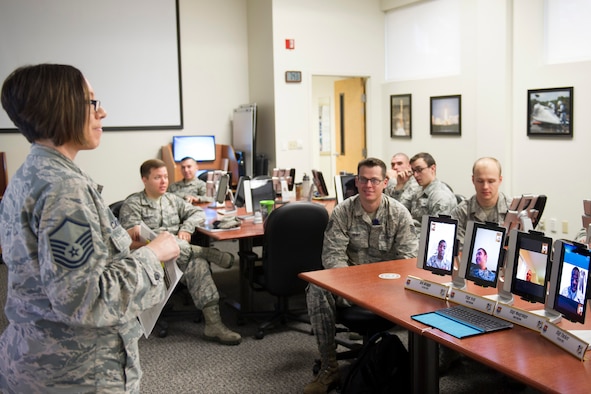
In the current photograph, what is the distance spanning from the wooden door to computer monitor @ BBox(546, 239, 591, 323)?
7256 millimetres

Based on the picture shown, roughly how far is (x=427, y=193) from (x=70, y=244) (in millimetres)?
3883

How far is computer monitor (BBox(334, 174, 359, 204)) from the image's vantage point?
5.26 m

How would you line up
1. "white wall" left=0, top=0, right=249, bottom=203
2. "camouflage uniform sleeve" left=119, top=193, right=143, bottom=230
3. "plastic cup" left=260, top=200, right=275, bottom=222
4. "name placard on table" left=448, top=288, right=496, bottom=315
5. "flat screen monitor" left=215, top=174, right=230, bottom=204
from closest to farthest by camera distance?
"name placard on table" left=448, top=288, right=496, bottom=315, "camouflage uniform sleeve" left=119, top=193, right=143, bottom=230, "plastic cup" left=260, top=200, right=275, bottom=222, "flat screen monitor" left=215, top=174, right=230, bottom=204, "white wall" left=0, top=0, right=249, bottom=203

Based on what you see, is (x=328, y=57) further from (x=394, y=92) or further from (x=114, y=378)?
(x=114, y=378)

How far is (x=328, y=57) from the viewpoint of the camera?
8.63 meters

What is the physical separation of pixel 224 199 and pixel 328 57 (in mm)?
3658

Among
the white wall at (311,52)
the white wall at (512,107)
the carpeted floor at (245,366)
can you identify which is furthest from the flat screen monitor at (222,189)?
the white wall at (512,107)

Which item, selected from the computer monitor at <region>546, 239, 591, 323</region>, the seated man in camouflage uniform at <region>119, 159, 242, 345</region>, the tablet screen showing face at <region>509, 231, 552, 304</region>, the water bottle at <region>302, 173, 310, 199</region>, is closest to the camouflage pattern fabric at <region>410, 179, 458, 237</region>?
the water bottle at <region>302, 173, 310, 199</region>

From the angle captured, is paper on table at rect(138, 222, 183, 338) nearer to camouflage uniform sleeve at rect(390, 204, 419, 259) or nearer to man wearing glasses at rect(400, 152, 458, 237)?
camouflage uniform sleeve at rect(390, 204, 419, 259)

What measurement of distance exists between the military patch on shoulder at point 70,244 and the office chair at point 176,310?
10.4ft

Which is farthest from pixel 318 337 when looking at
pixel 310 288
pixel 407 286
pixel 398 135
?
pixel 398 135

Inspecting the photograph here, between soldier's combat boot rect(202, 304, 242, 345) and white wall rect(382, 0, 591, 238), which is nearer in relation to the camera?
soldier's combat boot rect(202, 304, 242, 345)

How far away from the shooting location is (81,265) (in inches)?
55.2

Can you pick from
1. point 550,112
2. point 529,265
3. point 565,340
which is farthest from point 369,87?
point 565,340
